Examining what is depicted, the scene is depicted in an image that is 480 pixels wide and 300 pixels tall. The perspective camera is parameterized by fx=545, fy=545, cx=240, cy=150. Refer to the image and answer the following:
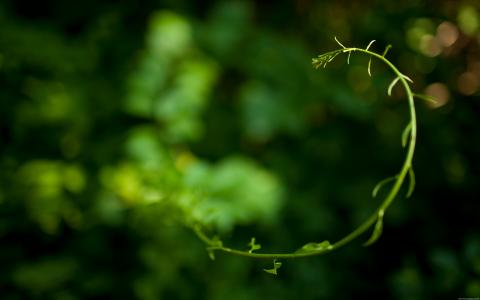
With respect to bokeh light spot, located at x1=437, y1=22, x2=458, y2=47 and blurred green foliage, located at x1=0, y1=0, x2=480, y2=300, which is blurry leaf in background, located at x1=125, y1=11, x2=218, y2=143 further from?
bokeh light spot, located at x1=437, y1=22, x2=458, y2=47

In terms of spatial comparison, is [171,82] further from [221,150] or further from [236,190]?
[236,190]

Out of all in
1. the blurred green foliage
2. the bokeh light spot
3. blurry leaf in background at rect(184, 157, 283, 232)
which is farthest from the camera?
the bokeh light spot

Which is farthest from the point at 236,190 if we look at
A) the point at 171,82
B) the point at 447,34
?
the point at 447,34

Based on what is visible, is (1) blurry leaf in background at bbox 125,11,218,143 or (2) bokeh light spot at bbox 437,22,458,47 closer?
(1) blurry leaf in background at bbox 125,11,218,143

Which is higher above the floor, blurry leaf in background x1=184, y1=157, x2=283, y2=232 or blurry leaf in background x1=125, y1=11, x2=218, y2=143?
blurry leaf in background x1=125, y1=11, x2=218, y2=143

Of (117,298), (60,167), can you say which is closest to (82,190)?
(60,167)

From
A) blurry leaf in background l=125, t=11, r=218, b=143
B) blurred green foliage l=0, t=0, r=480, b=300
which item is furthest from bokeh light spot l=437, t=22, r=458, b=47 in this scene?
blurry leaf in background l=125, t=11, r=218, b=143

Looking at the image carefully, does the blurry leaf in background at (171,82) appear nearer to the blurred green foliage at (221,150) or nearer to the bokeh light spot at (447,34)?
the blurred green foliage at (221,150)

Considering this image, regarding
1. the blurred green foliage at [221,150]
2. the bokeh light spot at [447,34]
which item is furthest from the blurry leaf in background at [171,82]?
the bokeh light spot at [447,34]
